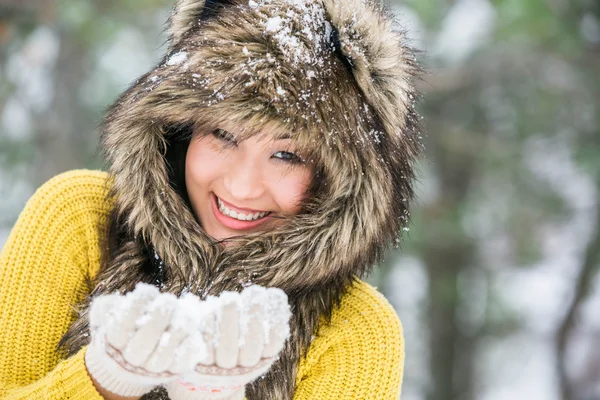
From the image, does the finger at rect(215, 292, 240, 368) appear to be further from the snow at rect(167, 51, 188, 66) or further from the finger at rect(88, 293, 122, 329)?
the snow at rect(167, 51, 188, 66)

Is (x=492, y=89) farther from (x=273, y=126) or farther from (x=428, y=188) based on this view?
(x=273, y=126)

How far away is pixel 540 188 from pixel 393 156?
5.49 m

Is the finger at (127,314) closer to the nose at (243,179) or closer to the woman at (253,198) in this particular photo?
the woman at (253,198)

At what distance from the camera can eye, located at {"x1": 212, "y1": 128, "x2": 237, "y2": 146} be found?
173 cm

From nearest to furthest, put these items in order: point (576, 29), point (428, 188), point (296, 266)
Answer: point (296, 266)
point (576, 29)
point (428, 188)

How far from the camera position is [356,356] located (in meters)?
1.88

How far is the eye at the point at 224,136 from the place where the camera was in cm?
173

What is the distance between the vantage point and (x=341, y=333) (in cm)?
193

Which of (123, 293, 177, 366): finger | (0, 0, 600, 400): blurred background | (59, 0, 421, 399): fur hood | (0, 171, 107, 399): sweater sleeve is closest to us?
(123, 293, 177, 366): finger

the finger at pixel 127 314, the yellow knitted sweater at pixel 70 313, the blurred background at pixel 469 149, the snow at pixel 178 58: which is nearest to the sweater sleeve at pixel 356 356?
the yellow knitted sweater at pixel 70 313

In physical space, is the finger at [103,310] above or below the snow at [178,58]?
below

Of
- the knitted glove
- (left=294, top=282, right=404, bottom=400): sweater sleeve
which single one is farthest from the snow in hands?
Result: (left=294, top=282, right=404, bottom=400): sweater sleeve

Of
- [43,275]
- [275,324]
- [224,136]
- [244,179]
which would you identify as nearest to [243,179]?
[244,179]

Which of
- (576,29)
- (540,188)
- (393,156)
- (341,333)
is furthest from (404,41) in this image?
(540,188)
